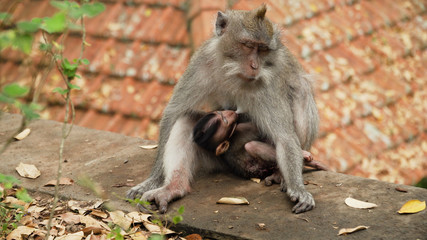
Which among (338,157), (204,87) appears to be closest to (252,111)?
(204,87)

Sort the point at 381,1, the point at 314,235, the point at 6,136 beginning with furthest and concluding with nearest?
the point at 381,1 → the point at 6,136 → the point at 314,235

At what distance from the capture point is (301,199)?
382 cm

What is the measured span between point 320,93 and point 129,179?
2897 millimetres

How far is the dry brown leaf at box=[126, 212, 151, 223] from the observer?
12.3 ft

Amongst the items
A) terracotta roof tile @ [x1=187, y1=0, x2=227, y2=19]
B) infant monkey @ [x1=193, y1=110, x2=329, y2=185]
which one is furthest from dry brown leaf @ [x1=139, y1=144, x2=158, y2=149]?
terracotta roof tile @ [x1=187, y1=0, x2=227, y2=19]

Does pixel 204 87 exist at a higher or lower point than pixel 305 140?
higher

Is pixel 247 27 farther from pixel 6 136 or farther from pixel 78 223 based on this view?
pixel 6 136

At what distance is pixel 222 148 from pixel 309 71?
2252 mm

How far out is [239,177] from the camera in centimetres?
450

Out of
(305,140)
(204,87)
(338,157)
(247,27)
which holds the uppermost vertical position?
(247,27)

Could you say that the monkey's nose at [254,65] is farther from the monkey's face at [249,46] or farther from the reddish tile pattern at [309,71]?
the reddish tile pattern at [309,71]

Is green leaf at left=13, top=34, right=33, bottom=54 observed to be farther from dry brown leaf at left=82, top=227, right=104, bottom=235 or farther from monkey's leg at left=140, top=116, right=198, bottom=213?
monkey's leg at left=140, top=116, right=198, bottom=213

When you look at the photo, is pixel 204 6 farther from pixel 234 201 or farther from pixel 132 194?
pixel 234 201

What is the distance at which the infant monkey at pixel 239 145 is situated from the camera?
4371mm
